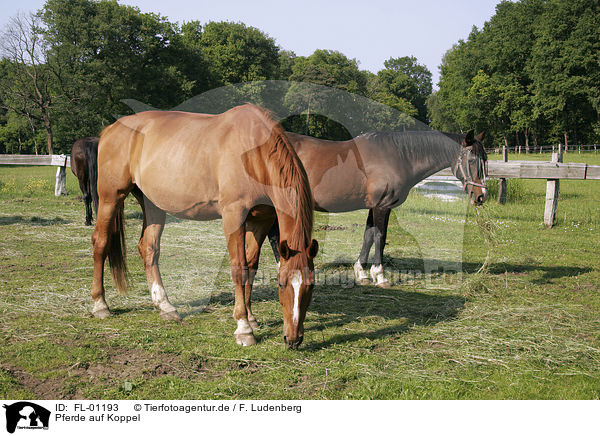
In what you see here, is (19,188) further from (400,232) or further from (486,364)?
(486,364)

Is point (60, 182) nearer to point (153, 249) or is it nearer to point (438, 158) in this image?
point (153, 249)

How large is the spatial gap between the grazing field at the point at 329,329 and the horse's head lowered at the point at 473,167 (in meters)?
0.70

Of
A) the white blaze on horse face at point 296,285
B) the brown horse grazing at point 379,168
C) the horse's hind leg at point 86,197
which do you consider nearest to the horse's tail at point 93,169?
the horse's hind leg at point 86,197

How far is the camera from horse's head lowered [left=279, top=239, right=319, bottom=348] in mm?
3117

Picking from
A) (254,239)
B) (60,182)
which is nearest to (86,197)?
(60,182)

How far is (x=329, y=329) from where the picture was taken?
413 cm

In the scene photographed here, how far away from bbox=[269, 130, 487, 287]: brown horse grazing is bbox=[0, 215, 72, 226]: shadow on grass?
630cm

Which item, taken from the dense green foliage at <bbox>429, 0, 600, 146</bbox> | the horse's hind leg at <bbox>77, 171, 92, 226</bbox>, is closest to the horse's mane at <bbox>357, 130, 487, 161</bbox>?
the horse's hind leg at <bbox>77, 171, 92, 226</bbox>

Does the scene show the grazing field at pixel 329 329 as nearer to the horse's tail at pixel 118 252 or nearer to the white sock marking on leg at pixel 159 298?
the white sock marking on leg at pixel 159 298

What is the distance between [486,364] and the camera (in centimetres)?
334

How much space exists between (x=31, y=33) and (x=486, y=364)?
27731 millimetres

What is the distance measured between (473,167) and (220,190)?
370 centimetres
